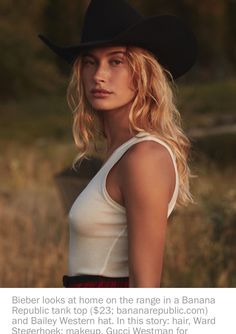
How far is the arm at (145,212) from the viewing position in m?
2.22

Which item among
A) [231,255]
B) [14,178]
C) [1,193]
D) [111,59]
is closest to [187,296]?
[111,59]

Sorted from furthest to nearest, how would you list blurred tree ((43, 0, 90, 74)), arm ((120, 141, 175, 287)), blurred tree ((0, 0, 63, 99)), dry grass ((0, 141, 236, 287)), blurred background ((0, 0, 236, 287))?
blurred tree ((43, 0, 90, 74))
blurred tree ((0, 0, 63, 99))
blurred background ((0, 0, 236, 287))
dry grass ((0, 141, 236, 287))
arm ((120, 141, 175, 287))

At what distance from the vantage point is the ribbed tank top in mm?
2299

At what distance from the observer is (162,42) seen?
2.47 meters

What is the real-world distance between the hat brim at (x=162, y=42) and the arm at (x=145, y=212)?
1.10ft

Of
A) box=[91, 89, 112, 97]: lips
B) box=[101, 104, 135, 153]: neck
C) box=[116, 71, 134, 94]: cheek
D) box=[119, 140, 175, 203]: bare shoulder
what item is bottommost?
box=[119, 140, 175, 203]: bare shoulder

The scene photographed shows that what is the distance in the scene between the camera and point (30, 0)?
29.6 metres

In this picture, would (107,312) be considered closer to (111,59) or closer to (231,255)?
(111,59)

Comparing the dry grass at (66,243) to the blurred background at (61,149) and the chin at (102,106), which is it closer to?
the blurred background at (61,149)

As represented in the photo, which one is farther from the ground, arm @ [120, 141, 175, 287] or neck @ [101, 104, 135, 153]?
neck @ [101, 104, 135, 153]

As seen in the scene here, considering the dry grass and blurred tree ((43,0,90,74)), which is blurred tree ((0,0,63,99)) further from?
the dry grass

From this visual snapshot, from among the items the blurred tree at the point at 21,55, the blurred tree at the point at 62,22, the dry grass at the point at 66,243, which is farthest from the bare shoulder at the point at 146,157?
the blurred tree at the point at 62,22

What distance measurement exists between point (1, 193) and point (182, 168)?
7.47 meters

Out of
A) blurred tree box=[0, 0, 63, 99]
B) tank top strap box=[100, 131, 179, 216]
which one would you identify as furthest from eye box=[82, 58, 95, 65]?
blurred tree box=[0, 0, 63, 99]
